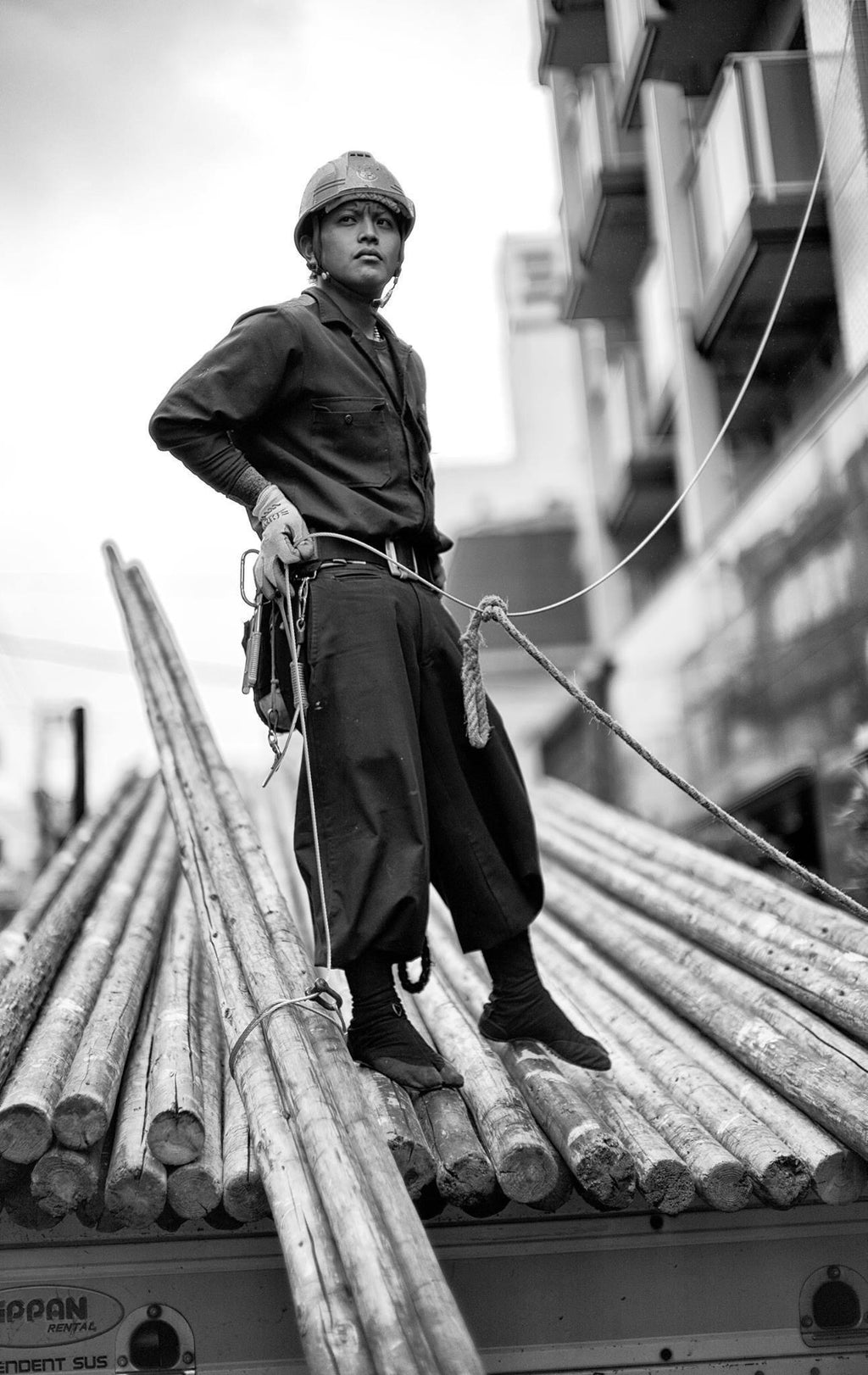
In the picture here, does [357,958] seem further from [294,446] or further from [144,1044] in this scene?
[294,446]

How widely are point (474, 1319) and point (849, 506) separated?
3511 mm

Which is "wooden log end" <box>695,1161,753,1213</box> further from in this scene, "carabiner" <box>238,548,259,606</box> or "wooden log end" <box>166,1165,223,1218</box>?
"carabiner" <box>238,548,259,606</box>

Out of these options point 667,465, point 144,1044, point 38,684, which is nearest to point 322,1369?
point 144,1044

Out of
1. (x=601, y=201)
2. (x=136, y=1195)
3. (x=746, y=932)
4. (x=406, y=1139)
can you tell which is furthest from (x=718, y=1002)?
(x=601, y=201)

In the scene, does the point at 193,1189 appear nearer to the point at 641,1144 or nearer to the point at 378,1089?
the point at 378,1089

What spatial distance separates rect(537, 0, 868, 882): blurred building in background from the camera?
17.4 feet

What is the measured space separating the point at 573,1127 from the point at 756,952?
3.28 ft

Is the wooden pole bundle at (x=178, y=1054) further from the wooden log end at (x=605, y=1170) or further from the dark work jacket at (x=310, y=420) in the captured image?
the dark work jacket at (x=310, y=420)

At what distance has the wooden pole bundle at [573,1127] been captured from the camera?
A: 7.93 ft

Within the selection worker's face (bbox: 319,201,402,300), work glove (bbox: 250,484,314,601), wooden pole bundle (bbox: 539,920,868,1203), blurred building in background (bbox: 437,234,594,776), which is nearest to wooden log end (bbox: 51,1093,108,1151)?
work glove (bbox: 250,484,314,601)

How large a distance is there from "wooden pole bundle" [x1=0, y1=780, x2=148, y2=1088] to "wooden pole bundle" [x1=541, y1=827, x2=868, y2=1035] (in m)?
1.49

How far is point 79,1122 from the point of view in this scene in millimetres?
2400

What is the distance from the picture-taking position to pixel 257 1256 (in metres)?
2.52

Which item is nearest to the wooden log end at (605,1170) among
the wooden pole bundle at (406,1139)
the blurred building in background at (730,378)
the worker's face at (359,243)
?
the wooden pole bundle at (406,1139)
